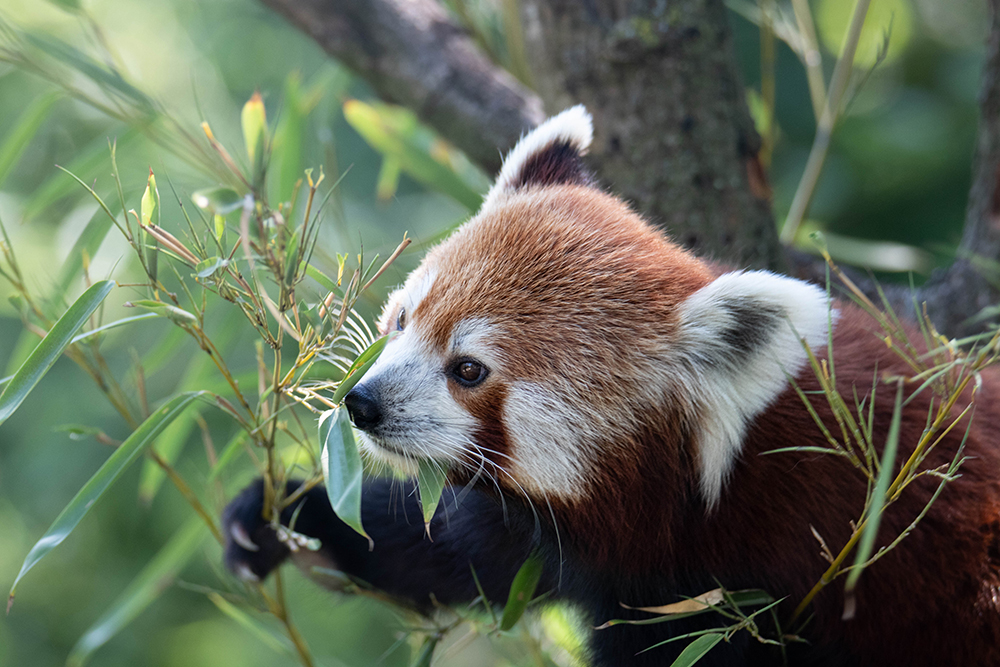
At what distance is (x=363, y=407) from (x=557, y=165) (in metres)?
0.62

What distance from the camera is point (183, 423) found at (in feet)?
5.29

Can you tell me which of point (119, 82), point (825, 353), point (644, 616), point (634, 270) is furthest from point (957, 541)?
point (119, 82)

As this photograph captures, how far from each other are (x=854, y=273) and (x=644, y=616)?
1128mm

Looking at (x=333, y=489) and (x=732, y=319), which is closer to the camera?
(x=333, y=489)

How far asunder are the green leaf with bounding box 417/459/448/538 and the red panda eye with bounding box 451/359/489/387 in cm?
13

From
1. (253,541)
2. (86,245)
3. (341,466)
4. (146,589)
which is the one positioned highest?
(86,245)

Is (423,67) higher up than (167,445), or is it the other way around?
(423,67)

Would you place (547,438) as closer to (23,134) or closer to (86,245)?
(86,245)

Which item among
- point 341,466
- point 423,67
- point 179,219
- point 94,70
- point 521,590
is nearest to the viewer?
point 341,466

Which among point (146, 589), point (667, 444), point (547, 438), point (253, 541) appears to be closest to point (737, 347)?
point (667, 444)

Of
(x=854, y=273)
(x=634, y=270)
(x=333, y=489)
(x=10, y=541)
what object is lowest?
(x=10, y=541)

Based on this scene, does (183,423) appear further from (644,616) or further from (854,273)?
(854,273)

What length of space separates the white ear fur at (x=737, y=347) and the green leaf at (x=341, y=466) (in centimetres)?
53

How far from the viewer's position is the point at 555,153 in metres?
1.48
